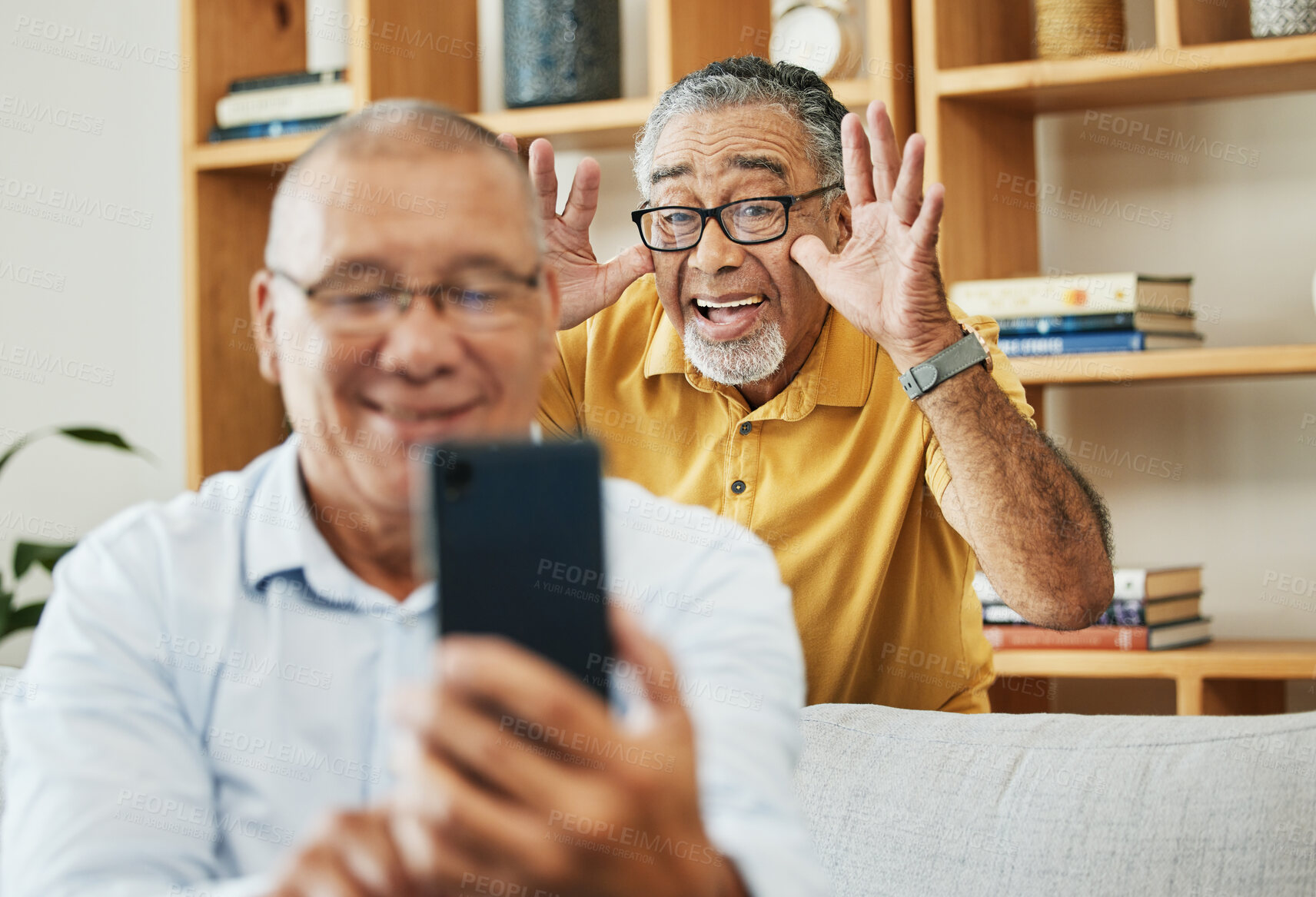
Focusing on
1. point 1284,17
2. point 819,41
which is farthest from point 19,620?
point 1284,17

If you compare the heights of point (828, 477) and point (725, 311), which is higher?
point (725, 311)


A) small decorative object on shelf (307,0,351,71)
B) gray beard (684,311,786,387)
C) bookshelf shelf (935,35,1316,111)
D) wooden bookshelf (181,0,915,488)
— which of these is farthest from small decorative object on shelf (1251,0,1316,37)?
small decorative object on shelf (307,0,351,71)

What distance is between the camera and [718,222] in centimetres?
80

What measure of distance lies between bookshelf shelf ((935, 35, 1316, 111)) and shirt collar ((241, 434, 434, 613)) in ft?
4.51

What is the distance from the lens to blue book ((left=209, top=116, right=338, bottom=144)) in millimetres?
1767

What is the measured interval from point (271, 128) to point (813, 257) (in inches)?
47.0

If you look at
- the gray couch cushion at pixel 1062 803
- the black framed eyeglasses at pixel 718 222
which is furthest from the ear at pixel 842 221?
the gray couch cushion at pixel 1062 803

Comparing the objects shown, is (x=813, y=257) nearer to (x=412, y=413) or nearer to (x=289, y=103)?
(x=412, y=413)

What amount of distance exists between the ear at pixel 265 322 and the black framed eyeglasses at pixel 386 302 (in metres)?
0.01

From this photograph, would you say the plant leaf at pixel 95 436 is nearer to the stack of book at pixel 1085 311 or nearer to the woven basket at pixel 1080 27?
the stack of book at pixel 1085 311

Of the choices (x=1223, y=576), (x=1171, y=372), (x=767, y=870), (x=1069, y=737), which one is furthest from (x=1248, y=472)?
(x=767, y=870)

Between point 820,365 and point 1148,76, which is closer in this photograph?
point 820,365

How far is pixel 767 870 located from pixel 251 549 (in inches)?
8.3

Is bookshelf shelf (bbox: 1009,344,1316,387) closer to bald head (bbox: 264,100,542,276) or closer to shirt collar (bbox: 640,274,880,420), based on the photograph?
shirt collar (bbox: 640,274,880,420)
